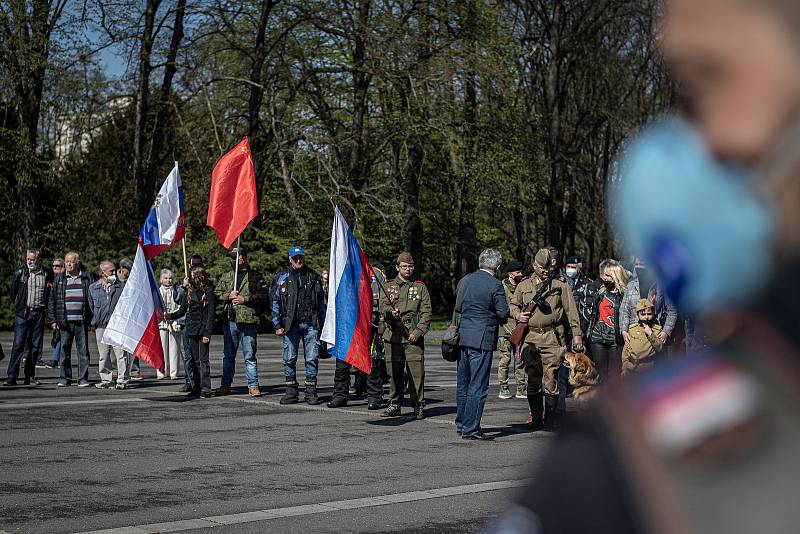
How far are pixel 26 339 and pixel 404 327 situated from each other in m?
6.11

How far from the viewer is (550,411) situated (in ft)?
39.0

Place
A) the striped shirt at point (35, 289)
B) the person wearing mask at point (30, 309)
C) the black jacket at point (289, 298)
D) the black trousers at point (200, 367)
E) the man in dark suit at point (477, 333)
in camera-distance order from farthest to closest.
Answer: the striped shirt at point (35, 289)
the person wearing mask at point (30, 309)
the black trousers at point (200, 367)
the black jacket at point (289, 298)
the man in dark suit at point (477, 333)

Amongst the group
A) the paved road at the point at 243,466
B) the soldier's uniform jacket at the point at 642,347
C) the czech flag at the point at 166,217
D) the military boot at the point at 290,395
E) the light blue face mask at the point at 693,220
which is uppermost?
the czech flag at the point at 166,217

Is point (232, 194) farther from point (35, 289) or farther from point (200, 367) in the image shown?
point (35, 289)

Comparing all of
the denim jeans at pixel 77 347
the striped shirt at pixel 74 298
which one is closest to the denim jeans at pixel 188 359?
the denim jeans at pixel 77 347

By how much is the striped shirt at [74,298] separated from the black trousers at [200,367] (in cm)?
270

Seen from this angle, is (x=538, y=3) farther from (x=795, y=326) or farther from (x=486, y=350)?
(x=795, y=326)

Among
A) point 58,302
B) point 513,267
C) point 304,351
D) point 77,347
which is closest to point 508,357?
point 513,267

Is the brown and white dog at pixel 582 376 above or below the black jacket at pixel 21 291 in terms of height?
below

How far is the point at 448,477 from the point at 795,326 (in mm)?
8233

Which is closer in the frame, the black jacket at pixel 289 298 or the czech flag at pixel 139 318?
the czech flag at pixel 139 318

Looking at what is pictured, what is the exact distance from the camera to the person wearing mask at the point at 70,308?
1655cm

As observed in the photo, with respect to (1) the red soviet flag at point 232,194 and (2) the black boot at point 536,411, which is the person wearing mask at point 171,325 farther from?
(2) the black boot at point 536,411

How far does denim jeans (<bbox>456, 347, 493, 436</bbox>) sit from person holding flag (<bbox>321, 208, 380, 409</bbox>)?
1.94 meters
